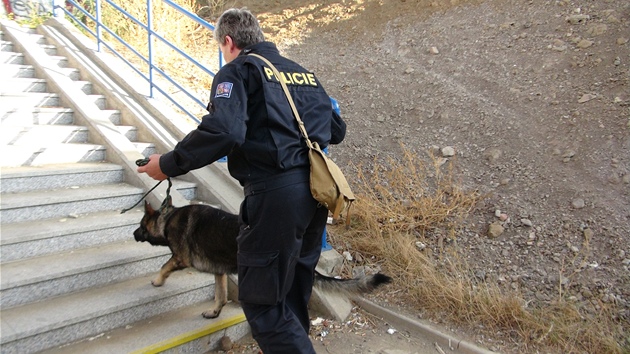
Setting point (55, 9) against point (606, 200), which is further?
point (55, 9)

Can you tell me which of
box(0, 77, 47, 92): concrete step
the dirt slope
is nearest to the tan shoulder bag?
the dirt slope

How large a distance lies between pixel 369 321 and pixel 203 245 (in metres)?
1.43

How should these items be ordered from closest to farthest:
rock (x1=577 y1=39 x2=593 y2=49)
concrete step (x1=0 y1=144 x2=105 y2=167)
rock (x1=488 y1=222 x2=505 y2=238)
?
concrete step (x1=0 y1=144 x2=105 y2=167) < rock (x1=488 y1=222 x2=505 y2=238) < rock (x1=577 y1=39 x2=593 y2=49)

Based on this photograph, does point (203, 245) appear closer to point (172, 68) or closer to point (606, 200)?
point (606, 200)

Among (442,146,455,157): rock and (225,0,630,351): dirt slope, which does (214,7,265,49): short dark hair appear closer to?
(225,0,630,351): dirt slope

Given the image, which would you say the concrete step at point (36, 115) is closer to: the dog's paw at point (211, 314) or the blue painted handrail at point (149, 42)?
the blue painted handrail at point (149, 42)

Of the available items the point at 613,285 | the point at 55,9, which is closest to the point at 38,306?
the point at 613,285

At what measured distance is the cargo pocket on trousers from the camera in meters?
2.34

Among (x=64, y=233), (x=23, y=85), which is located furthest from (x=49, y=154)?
(x=23, y=85)

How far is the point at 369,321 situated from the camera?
146 inches

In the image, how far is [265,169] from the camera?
7.72 ft

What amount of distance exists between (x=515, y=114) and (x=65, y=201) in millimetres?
4464

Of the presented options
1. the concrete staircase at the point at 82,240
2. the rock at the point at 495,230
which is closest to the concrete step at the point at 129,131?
the concrete staircase at the point at 82,240

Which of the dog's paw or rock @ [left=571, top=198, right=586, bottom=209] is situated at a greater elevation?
rock @ [left=571, top=198, right=586, bottom=209]
